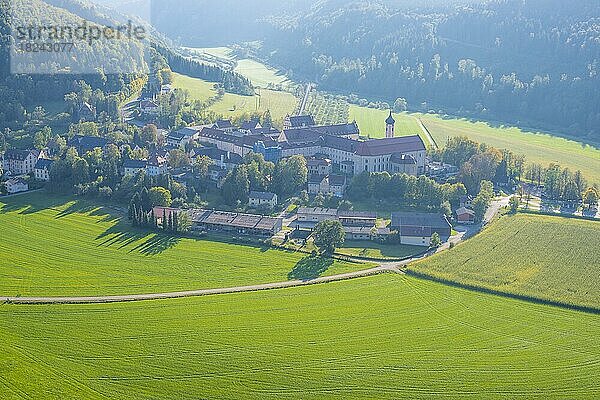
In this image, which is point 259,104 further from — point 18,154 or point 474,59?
point 18,154

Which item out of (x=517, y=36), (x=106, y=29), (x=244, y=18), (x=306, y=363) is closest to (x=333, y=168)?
(x=306, y=363)

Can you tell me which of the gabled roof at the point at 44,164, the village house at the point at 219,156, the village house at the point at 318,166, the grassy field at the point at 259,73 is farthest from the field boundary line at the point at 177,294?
the grassy field at the point at 259,73

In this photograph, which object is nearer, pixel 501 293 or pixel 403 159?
pixel 501 293

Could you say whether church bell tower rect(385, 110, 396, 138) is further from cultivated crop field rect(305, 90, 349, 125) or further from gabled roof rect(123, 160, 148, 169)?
gabled roof rect(123, 160, 148, 169)

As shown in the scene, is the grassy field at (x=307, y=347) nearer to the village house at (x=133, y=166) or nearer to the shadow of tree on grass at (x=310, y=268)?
the shadow of tree on grass at (x=310, y=268)

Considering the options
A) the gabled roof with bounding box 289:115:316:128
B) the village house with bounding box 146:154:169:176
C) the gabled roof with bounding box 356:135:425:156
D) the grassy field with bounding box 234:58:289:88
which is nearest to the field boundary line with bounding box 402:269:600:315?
the gabled roof with bounding box 356:135:425:156

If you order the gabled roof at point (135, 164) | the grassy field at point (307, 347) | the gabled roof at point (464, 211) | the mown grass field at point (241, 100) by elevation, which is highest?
the mown grass field at point (241, 100)

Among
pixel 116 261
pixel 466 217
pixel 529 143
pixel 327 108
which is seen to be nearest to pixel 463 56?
pixel 327 108
